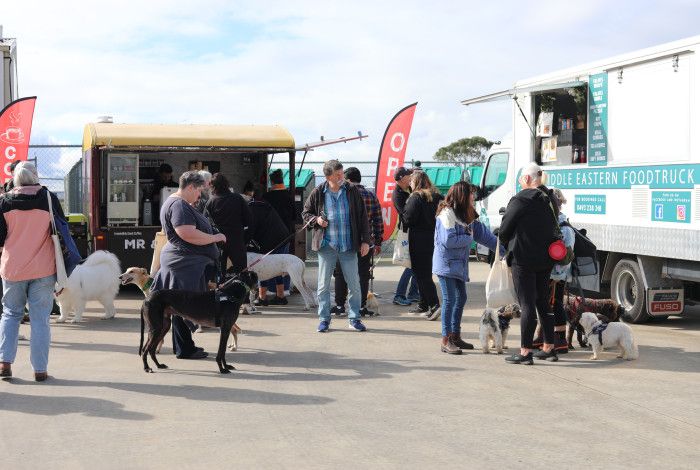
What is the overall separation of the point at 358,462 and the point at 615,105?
726 cm

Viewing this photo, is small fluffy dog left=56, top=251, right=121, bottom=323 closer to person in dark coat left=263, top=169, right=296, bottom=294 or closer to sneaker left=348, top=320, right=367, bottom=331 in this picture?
person in dark coat left=263, top=169, right=296, bottom=294

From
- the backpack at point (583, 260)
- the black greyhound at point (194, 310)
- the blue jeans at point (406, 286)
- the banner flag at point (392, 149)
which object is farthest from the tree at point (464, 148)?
the black greyhound at point (194, 310)

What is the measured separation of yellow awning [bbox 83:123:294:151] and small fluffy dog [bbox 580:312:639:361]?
6.23 metres

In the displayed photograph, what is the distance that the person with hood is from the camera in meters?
8.52

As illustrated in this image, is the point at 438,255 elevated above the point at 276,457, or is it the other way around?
the point at 438,255

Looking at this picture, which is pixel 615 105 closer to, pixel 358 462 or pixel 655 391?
pixel 655 391

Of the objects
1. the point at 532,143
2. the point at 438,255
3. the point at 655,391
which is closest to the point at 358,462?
the point at 655,391

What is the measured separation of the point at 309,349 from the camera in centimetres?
888

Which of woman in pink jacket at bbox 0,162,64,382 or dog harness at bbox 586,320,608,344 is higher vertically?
woman in pink jacket at bbox 0,162,64,382

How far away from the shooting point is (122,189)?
44.4 feet

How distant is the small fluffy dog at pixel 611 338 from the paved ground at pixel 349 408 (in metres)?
0.13

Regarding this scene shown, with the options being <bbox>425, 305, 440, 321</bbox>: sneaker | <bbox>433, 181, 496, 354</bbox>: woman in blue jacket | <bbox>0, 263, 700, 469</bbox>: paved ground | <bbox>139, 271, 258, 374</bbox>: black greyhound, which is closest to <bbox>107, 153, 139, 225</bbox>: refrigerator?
<bbox>0, 263, 700, 469</bbox>: paved ground

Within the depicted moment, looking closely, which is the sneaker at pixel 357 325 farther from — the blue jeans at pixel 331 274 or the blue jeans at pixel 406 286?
the blue jeans at pixel 406 286

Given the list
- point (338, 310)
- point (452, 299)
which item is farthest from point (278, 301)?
point (452, 299)
